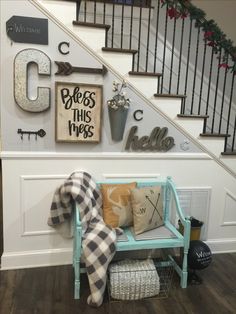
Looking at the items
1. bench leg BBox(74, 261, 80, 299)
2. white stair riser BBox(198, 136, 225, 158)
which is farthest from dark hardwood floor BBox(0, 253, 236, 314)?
white stair riser BBox(198, 136, 225, 158)

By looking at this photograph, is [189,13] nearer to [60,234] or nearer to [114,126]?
[114,126]

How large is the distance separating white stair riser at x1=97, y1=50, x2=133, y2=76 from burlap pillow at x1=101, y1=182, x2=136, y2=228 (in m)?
1.03

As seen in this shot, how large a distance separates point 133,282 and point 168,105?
5.14 ft

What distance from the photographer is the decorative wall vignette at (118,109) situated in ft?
7.83

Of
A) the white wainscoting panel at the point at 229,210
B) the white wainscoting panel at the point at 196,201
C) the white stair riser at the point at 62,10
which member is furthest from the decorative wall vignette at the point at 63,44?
the white wainscoting panel at the point at 229,210

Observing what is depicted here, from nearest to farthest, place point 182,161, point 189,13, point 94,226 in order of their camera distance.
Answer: point 94,226, point 189,13, point 182,161

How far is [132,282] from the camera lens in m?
2.15

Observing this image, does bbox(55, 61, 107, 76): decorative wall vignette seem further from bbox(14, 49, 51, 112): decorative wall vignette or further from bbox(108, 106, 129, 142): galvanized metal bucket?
bbox(108, 106, 129, 142): galvanized metal bucket

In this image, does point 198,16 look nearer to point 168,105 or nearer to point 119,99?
point 168,105

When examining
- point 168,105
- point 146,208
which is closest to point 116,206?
point 146,208

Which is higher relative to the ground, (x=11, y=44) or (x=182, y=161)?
(x=11, y=44)

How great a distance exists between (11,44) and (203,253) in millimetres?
2365

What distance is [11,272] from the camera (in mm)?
2445

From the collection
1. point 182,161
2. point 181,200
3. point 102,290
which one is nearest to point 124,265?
point 102,290
